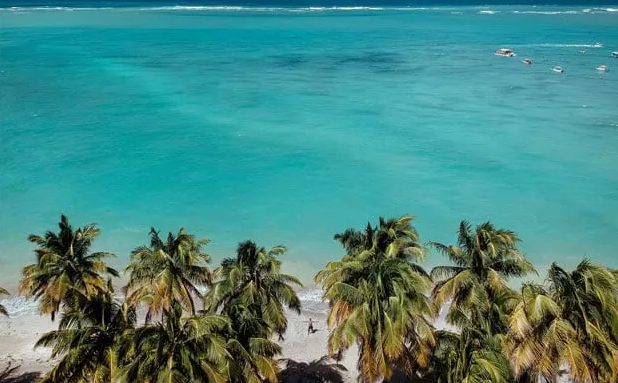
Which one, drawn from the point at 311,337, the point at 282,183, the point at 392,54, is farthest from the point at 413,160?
the point at 392,54

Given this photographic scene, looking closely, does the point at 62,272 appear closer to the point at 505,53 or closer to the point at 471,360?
the point at 471,360

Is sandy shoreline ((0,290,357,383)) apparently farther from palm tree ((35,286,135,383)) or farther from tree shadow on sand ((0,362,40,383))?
palm tree ((35,286,135,383))

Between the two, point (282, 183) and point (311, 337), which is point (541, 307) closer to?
point (311, 337)

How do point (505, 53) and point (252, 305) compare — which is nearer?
point (252, 305)

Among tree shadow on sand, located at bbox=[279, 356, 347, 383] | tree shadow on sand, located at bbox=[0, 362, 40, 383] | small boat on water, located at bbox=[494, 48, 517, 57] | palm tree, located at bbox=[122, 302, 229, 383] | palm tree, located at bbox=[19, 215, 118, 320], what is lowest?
tree shadow on sand, located at bbox=[279, 356, 347, 383]

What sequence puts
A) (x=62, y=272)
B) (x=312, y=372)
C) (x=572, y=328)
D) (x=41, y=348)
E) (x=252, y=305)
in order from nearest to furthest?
(x=572, y=328), (x=252, y=305), (x=62, y=272), (x=312, y=372), (x=41, y=348)

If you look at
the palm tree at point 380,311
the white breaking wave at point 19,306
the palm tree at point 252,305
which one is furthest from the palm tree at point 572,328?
the white breaking wave at point 19,306

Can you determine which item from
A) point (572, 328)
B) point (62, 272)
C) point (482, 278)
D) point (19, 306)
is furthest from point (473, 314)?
point (19, 306)

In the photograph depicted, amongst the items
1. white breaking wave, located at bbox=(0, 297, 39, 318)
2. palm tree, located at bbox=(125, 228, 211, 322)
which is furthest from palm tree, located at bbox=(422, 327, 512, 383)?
white breaking wave, located at bbox=(0, 297, 39, 318)

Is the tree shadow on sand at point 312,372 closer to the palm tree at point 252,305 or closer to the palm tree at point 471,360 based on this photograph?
the palm tree at point 252,305
